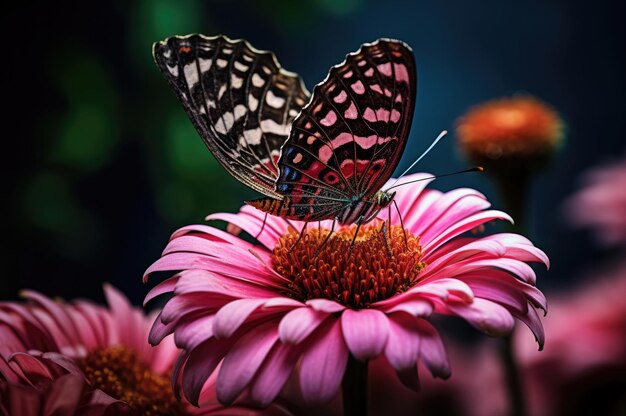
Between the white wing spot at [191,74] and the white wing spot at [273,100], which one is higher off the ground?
the white wing spot at [191,74]

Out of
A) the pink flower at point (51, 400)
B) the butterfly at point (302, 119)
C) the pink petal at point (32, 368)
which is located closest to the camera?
the pink flower at point (51, 400)

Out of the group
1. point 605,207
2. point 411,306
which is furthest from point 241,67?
point 605,207

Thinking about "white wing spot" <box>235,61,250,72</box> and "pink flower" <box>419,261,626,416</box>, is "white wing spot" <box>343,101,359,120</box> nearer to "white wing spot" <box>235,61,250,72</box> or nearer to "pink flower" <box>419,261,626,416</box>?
"white wing spot" <box>235,61,250,72</box>

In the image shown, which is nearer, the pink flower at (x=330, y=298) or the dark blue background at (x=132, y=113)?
the pink flower at (x=330, y=298)

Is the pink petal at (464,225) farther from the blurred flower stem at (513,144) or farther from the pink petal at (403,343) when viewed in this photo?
the blurred flower stem at (513,144)

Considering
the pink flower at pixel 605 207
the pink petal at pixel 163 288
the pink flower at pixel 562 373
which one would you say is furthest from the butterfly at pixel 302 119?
the pink flower at pixel 605 207

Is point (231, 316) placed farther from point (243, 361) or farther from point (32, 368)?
point (32, 368)

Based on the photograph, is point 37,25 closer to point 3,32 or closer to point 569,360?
point 3,32

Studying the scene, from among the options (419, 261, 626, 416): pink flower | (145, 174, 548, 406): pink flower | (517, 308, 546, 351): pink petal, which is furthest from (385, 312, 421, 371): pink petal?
(419, 261, 626, 416): pink flower
